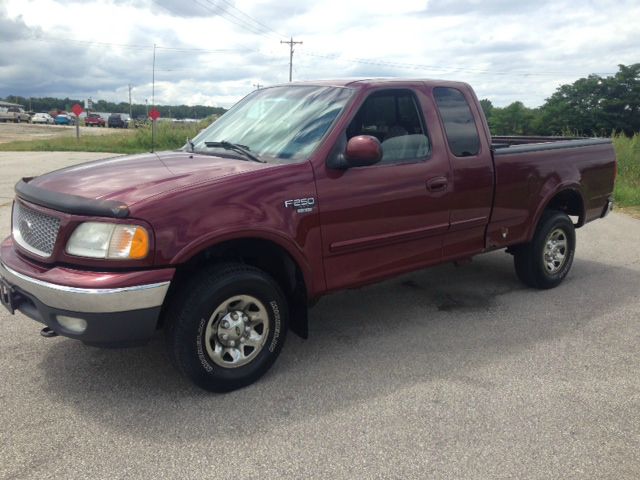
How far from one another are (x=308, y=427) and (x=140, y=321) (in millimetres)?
1083

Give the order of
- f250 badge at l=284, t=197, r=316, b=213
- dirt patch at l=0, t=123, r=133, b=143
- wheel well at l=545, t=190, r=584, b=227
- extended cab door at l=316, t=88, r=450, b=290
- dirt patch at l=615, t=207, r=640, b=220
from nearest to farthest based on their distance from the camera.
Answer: f250 badge at l=284, t=197, r=316, b=213, extended cab door at l=316, t=88, r=450, b=290, wheel well at l=545, t=190, r=584, b=227, dirt patch at l=615, t=207, r=640, b=220, dirt patch at l=0, t=123, r=133, b=143

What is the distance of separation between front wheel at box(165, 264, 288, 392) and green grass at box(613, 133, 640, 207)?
34.8ft

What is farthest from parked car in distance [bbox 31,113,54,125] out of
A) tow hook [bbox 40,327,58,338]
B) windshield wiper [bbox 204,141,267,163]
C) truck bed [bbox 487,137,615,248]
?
tow hook [bbox 40,327,58,338]

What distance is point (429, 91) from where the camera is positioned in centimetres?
461

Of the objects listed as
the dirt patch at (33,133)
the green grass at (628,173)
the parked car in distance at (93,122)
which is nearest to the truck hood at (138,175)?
the green grass at (628,173)

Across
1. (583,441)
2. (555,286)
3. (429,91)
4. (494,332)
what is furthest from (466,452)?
(555,286)

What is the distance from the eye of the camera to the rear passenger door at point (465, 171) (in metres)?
4.59

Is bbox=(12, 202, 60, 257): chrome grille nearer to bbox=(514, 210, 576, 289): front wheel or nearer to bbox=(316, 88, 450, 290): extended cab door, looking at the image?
bbox=(316, 88, 450, 290): extended cab door

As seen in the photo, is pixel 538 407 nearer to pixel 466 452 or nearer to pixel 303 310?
pixel 466 452

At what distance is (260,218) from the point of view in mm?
3447

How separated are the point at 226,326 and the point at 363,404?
94 centimetres

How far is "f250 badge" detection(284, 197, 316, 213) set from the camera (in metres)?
3.59

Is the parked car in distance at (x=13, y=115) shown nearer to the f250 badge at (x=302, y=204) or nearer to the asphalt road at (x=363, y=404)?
the asphalt road at (x=363, y=404)

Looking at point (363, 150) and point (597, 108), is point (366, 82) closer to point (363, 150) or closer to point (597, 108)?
point (363, 150)
